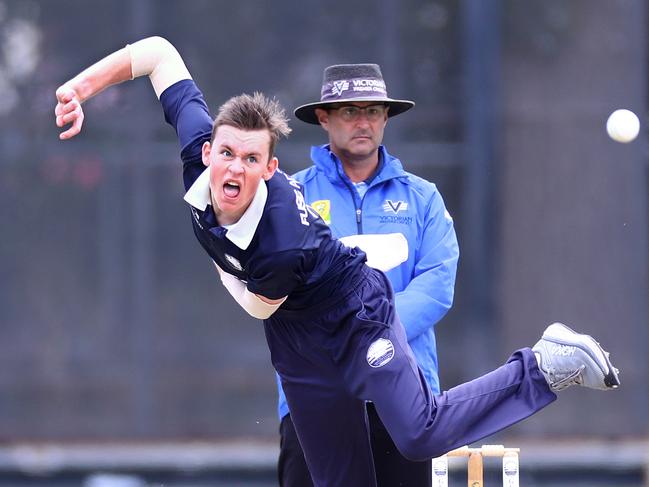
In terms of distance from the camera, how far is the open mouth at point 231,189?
14.7 feet

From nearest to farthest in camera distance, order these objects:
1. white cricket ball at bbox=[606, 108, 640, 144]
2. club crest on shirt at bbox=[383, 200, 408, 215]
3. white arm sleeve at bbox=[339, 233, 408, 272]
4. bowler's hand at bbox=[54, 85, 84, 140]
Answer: bowler's hand at bbox=[54, 85, 84, 140]
white arm sleeve at bbox=[339, 233, 408, 272]
club crest on shirt at bbox=[383, 200, 408, 215]
white cricket ball at bbox=[606, 108, 640, 144]

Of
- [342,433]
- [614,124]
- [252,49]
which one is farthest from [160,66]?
[252,49]

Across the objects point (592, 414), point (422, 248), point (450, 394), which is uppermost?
point (422, 248)

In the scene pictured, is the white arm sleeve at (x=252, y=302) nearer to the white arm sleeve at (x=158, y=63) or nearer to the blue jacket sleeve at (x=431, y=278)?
the blue jacket sleeve at (x=431, y=278)

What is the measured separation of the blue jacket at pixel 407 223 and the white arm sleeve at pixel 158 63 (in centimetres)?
73

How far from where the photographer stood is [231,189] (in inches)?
177

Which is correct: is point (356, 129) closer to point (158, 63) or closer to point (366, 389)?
point (158, 63)

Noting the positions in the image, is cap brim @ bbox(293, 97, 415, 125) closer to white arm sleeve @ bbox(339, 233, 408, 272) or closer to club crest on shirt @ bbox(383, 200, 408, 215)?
club crest on shirt @ bbox(383, 200, 408, 215)

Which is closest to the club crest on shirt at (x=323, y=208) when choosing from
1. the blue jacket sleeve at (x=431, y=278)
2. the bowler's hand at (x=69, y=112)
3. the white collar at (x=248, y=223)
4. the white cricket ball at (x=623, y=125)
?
the blue jacket sleeve at (x=431, y=278)

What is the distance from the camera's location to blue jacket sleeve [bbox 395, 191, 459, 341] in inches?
201

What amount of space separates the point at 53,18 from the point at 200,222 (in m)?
4.23

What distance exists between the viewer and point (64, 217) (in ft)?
27.7

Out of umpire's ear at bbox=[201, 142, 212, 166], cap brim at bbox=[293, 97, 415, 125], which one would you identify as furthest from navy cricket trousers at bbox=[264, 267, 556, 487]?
cap brim at bbox=[293, 97, 415, 125]

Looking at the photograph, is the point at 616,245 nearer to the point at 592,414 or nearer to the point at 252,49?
the point at 592,414
